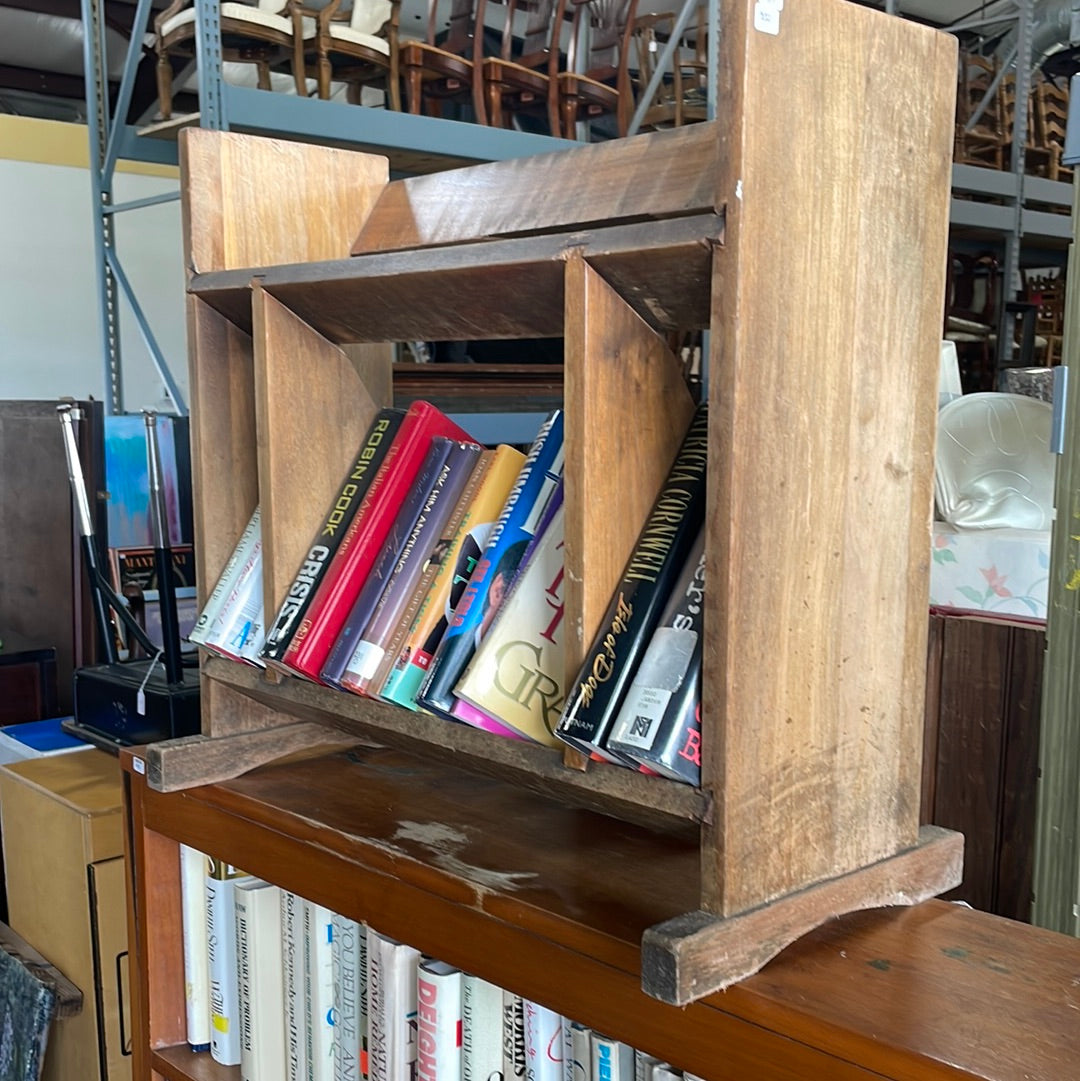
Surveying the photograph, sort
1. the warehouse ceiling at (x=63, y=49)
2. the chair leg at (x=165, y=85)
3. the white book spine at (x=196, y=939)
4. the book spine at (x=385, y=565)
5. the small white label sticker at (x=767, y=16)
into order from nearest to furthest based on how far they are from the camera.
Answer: the small white label sticker at (x=767, y=16)
the book spine at (x=385, y=565)
the white book spine at (x=196, y=939)
the chair leg at (x=165, y=85)
the warehouse ceiling at (x=63, y=49)

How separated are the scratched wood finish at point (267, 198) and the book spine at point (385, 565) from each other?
29 centimetres

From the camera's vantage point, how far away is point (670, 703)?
2.49 feet

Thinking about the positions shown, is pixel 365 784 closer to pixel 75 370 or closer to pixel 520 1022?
pixel 520 1022

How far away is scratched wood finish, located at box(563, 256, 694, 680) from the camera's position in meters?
0.79

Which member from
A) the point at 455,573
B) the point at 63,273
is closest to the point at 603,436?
the point at 455,573

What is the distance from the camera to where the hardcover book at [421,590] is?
97 cm

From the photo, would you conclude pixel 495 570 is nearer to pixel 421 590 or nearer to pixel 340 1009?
pixel 421 590

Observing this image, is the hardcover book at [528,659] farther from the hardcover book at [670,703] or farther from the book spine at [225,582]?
the book spine at [225,582]

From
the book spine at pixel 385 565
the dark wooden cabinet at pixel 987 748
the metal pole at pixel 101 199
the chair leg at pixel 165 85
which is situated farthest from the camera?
the chair leg at pixel 165 85

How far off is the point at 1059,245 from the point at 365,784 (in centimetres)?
696

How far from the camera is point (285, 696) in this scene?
1.08 m

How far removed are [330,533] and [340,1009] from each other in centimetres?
44

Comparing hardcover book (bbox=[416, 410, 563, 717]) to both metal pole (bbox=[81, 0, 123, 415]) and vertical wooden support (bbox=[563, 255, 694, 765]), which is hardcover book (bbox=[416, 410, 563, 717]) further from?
metal pole (bbox=[81, 0, 123, 415])

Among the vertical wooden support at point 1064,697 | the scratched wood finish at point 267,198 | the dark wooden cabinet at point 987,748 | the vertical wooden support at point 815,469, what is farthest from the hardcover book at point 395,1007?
the dark wooden cabinet at point 987,748
